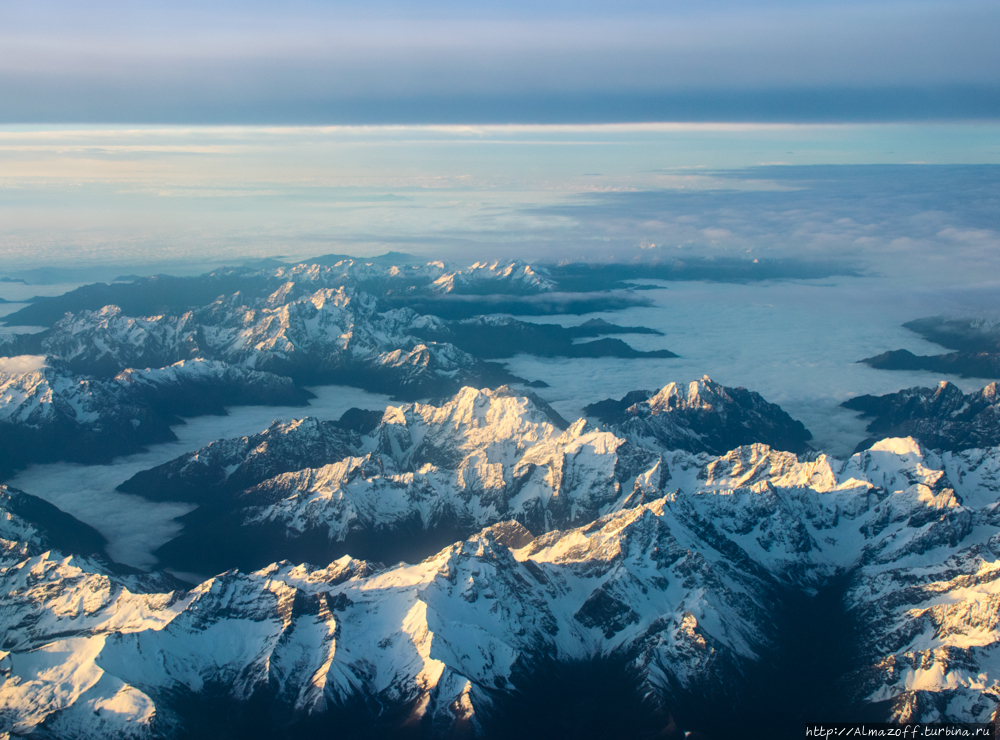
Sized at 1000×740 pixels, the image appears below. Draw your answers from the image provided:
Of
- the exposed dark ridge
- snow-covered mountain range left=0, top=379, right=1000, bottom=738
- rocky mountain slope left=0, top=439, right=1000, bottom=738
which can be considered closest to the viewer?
rocky mountain slope left=0, top=439, right=1000, bottom=738

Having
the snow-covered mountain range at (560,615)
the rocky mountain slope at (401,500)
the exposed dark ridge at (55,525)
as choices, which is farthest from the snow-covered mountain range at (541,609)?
the exposed dark ridge at (55,525)

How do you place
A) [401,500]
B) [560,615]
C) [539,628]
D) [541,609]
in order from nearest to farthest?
[539,628] < [541,609] < [560,615] < [401,500]

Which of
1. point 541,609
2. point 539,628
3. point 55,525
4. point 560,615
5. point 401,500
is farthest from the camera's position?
point 401,500

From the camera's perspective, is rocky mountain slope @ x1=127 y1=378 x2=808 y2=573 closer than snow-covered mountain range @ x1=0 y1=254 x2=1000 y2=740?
No

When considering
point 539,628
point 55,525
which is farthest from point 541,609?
point 55,525

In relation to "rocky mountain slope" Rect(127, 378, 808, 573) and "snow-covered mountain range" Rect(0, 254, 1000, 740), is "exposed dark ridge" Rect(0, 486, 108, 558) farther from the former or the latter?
"rocky mountain slope" Rect(127, 378, 808, 573)

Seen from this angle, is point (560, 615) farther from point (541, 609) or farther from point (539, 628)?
point (539, 628)

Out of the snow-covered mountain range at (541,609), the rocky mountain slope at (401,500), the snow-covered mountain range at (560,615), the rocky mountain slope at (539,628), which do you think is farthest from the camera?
the rocky mountain slope at (401,500)

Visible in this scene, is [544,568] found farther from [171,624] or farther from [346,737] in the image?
[171,624]

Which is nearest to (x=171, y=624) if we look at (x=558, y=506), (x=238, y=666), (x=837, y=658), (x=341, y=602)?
(x=238, y=666)

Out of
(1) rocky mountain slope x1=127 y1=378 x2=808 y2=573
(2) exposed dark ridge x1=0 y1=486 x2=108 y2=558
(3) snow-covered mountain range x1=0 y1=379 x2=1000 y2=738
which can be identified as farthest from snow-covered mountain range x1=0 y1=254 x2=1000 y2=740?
(2) exposed dark ridge x1=0 y1=486 x2=108 y2=558

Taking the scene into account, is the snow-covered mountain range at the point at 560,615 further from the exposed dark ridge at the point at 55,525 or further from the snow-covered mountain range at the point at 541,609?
the exposed dark ridge at the point at 55,525
